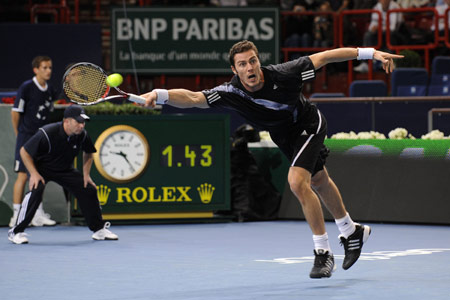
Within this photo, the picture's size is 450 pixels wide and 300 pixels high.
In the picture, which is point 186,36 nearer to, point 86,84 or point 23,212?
point 23,212

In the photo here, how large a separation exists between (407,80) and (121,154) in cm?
640

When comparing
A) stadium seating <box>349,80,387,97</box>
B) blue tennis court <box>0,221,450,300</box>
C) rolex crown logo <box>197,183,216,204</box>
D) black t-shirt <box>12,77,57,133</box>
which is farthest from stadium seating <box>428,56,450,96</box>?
black t-shirt <box>12,77,57,133</box>

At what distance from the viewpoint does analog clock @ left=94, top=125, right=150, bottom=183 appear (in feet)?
41.1

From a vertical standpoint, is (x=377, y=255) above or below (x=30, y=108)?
below

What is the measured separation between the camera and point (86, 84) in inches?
301

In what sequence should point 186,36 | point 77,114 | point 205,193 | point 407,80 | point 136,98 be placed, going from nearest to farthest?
point 136,98
point 77,114
point 205,193
point 407,80
point 186,36

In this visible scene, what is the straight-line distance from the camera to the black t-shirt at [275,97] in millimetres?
7477

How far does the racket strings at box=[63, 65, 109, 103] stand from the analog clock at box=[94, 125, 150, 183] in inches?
188

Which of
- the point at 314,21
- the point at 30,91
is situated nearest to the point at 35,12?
the point at 314,21

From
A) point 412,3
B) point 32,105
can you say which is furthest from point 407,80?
point 32,105

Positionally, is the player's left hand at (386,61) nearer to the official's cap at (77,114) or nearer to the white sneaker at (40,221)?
the official's cap at (77,114)

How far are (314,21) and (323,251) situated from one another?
40.6 feet

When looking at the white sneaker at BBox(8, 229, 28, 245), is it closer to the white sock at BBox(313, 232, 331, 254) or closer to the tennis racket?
the tennis racket

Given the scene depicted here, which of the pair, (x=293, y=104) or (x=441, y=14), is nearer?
(x=293, y=104)
